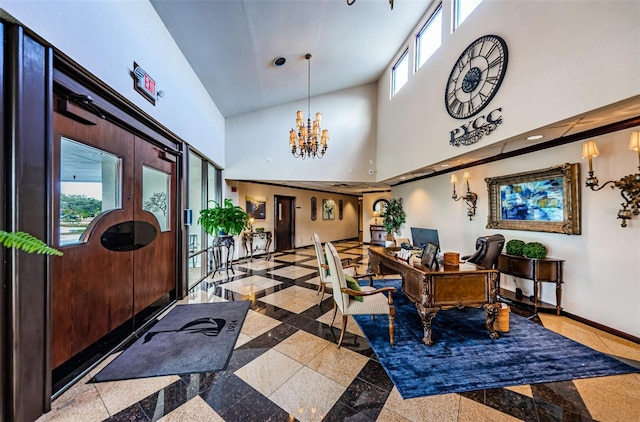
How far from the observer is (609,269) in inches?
103

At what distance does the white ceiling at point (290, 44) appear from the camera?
2.80 meters

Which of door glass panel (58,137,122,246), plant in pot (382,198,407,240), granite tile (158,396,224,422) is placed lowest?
granite tile (158,396,224,422)

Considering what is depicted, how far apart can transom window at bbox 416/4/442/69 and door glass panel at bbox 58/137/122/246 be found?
5.30 meters

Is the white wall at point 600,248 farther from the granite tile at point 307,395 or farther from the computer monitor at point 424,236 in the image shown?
the granite tile at point 307,395

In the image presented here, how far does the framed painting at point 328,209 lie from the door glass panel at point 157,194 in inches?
259

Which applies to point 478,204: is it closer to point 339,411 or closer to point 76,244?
point 339,411

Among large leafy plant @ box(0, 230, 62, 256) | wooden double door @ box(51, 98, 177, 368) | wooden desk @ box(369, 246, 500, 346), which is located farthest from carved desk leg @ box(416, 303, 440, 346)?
wooden double door @ box(51, 98, 177, 368)

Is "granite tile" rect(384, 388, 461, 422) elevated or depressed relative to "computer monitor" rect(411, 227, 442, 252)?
depressed

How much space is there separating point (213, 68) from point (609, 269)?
613 centimetres

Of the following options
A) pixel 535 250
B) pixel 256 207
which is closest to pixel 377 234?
pixel 256 207

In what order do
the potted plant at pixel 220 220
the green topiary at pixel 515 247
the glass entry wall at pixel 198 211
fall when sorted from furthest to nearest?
the glass entry wall at pixel 198 211
the potted plant at pixel 220 220
the green topiary at pixel 515 247

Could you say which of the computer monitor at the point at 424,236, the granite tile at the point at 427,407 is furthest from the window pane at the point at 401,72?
the granite tile at the point at 427,407

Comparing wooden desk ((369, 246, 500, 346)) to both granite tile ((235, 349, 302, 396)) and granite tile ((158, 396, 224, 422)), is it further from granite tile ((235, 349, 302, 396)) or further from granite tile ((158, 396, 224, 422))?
granite tile ((158, 396, 224, 422))

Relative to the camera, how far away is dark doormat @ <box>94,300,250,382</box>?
1964 mm
